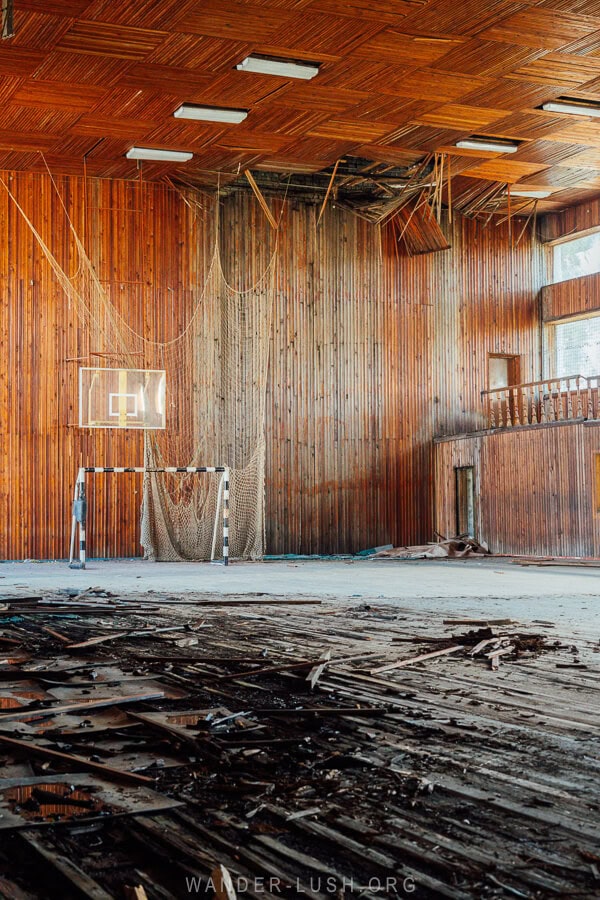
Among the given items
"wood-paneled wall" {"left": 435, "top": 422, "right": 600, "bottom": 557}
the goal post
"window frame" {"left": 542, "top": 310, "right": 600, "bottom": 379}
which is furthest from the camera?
"window frame" {"left": 542, "top": 310, "right": 600, "bottom": 379}

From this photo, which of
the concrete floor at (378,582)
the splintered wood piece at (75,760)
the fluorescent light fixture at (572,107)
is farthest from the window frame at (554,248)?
the splintered wood piece at (75,760)

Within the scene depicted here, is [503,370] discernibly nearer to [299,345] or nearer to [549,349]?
[549,349]

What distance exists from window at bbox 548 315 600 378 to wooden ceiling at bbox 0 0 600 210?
3.70 metres

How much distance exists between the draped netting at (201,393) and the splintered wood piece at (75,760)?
44.6 feet

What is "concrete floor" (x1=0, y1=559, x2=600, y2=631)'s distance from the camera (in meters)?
7.89

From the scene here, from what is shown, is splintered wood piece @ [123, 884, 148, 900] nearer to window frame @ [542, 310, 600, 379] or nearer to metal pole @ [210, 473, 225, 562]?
metal pole @ [210, 473, 225, 562]

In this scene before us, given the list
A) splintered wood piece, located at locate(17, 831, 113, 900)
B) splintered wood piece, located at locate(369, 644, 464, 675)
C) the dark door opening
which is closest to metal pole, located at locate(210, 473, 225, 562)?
the dark door opening

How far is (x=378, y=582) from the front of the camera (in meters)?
11.1

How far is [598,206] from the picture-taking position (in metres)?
19.9

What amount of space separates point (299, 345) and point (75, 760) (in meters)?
16.0

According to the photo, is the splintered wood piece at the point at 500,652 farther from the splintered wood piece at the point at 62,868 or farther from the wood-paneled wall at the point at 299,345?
the wood-paneled wall at the point at 299,345

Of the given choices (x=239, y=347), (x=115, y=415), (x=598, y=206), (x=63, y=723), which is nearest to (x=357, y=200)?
(x=239, y=347)

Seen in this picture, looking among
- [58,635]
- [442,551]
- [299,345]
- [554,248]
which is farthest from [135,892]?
[554,248]

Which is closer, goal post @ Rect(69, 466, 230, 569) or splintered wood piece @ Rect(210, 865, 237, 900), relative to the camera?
splintered wood piece @ Rect(210, 865, 237, 900)
